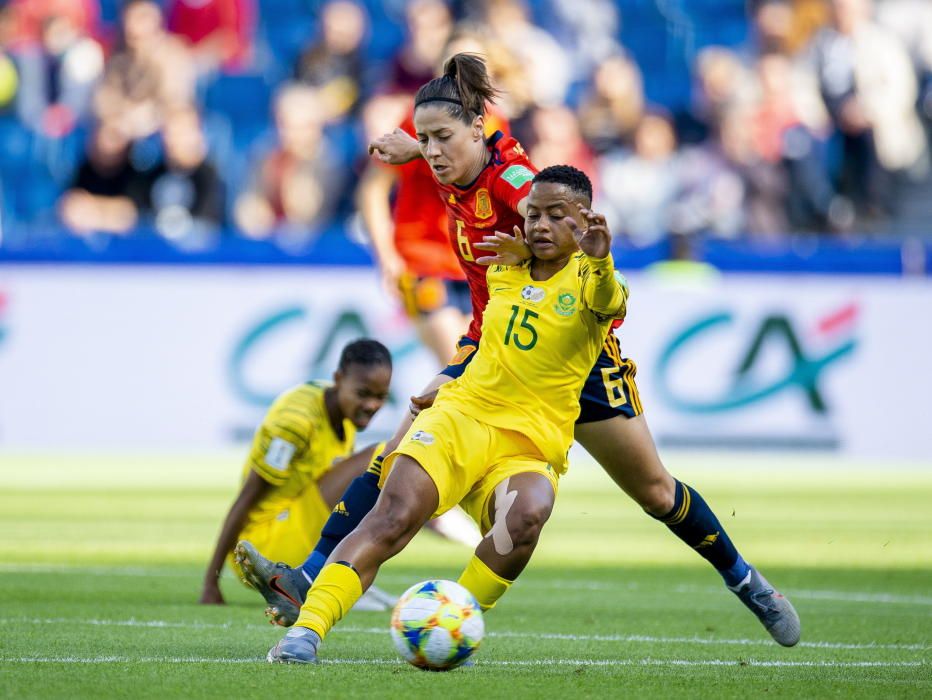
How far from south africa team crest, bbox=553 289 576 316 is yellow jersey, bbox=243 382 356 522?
2.22 m

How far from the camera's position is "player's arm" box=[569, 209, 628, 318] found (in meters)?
5.34

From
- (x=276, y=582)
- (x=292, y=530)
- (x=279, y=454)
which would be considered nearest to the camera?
(x=276, y=582)

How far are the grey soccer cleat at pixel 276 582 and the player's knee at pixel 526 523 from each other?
0.90 meters

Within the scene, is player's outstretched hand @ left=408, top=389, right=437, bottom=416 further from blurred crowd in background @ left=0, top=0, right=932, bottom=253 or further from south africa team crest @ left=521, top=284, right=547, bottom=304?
blurred crowd in background @ left=0, top=0, right=932, bottom=253

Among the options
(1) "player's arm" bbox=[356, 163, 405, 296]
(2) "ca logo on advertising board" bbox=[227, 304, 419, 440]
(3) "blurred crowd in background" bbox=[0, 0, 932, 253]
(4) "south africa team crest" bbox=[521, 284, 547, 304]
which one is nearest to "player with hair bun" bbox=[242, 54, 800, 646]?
(4) "south africa team crest" bbox=[521, 284, 547, 304]

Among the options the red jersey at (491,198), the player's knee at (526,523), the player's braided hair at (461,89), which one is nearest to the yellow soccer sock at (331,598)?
the player's knee at (526,523)

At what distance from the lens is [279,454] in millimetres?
7523

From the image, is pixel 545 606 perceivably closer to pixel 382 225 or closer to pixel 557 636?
pixel 557 636

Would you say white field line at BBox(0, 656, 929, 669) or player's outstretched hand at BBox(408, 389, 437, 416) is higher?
player's outstretched hand at BBox(408, 389, 437, 416)

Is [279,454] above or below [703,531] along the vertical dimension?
below

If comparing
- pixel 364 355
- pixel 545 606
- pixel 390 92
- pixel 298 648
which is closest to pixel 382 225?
pixel 364 355

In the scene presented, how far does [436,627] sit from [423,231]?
4.34 meters

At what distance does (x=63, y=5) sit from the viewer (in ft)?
61.6

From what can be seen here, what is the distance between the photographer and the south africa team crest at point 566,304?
5.72 m
